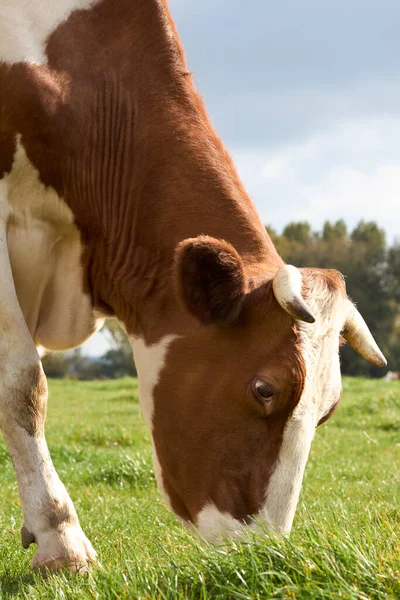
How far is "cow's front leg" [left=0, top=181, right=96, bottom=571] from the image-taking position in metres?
3.93

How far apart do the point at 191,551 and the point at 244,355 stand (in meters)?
0.99

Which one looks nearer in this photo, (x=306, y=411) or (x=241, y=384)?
(x=306, y=411)

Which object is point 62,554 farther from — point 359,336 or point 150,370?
point 359,336

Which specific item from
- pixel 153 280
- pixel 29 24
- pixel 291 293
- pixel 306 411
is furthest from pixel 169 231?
pixel 29 24

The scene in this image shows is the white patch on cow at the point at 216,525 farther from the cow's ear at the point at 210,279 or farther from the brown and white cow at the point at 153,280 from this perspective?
the cow's ear at the point at 210,279

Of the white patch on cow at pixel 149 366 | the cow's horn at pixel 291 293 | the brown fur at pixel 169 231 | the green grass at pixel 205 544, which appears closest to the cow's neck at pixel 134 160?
the brown fur at pixel 169 231

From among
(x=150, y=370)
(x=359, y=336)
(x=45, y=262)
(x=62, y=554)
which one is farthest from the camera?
(x=45, y=262)

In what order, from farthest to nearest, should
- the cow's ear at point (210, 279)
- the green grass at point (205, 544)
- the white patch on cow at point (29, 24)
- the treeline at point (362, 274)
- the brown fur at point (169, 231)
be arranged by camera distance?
the treeline at point (362, 274)
the white patch on cow at point (29, 24)
the brown fur at point (169, 231)
the cow's ear at point (210, 279)
the green grass at point (205, 544)

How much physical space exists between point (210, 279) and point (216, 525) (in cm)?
118

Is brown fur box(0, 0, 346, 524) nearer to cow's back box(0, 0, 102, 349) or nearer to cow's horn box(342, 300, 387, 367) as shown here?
cow's back box(0, 0, 102, 349)

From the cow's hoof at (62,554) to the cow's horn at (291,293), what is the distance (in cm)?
146

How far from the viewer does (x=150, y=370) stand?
4.42 meters

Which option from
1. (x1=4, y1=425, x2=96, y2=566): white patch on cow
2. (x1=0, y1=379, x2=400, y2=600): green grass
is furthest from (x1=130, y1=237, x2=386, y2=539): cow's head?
(x1=4, y1=425, x2=96, y2=566): white patch on cow

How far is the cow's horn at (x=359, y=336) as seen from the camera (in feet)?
14.6
